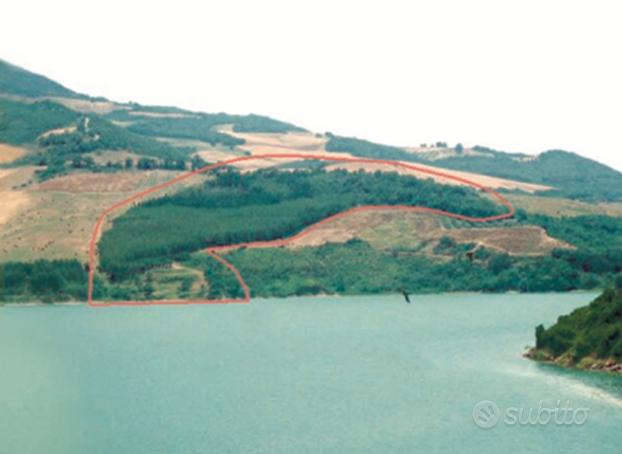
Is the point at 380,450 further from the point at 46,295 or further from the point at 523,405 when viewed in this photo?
the point at 46,295

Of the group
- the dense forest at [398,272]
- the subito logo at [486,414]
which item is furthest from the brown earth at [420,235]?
the subito logo at [486,414]

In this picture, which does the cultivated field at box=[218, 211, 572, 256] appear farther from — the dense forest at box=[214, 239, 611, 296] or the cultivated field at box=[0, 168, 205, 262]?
the cultivated field at box=[0, 168, 205, 262]

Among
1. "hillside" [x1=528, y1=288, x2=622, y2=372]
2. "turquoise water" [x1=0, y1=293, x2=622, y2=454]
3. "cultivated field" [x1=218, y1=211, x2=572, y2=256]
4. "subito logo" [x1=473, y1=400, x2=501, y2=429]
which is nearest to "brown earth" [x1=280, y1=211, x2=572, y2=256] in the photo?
"cultivated field" [x1=218, y1=211, x2=572, y2=256]

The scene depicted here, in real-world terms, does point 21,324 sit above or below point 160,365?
below

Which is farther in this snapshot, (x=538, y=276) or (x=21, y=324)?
(x=538, y=276)

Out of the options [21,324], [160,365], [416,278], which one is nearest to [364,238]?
[416,278]

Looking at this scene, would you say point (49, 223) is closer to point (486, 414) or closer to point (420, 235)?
point (420, 235)
